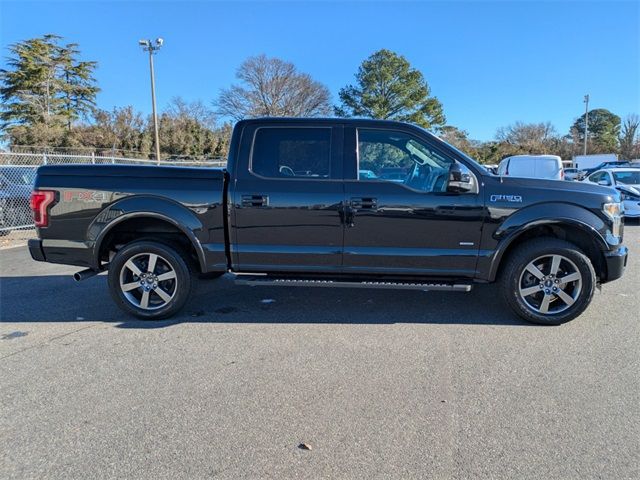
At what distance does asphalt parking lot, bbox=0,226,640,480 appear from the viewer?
242 cm

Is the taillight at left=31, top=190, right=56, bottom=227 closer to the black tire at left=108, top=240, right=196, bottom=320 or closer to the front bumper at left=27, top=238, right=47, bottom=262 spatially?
the front bumper at left=27, top=238, right=47, bottom=262

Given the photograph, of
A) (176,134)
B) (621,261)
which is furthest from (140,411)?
(176,134)

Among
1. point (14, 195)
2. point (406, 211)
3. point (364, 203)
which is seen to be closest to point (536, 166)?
point (406, 211)

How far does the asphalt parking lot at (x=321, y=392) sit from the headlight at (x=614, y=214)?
948 mm

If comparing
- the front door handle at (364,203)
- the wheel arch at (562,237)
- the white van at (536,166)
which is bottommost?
the wheel arch at (562,237)

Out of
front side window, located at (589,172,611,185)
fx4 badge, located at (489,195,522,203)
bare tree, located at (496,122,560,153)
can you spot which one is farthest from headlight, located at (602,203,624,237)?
bare tree, located at (496,122,560,153)

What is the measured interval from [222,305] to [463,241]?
9.11 ft

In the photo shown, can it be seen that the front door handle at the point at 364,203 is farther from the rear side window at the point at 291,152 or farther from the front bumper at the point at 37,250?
the front bumper at the point at 37,250

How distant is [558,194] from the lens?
425cm

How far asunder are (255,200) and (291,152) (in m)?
0.63

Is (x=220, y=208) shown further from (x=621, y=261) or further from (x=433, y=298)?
(x=621, y=261)

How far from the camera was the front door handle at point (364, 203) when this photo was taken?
4.31 metres

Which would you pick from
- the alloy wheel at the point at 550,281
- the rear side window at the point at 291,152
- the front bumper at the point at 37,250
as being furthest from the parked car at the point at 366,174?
the front bumper at the point at 37,250

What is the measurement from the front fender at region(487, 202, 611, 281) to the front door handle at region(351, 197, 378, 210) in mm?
1195
